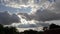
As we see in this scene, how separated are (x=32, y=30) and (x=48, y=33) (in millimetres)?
32393

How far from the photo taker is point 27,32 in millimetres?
76062

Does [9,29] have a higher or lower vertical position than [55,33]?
higher

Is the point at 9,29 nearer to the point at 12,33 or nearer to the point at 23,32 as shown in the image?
the point at 12,33

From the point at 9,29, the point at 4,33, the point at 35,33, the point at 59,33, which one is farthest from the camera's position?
the point at 35,33

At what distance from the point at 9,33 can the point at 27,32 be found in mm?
13137

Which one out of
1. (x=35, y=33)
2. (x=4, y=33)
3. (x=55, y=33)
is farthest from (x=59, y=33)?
(x=35, y=33)

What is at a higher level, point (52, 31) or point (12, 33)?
point (12, 33)

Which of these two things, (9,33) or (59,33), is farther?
(9,33)

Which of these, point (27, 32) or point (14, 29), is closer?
point (14, 29)

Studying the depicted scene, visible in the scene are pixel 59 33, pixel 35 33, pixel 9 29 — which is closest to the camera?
pixel 59 33

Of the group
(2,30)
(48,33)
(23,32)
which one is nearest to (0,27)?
(2,30)

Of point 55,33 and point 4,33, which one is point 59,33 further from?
point 4,33

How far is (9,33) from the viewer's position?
210 feet

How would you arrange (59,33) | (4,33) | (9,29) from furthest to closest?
(9,29) < (4,33) < (59,33)
